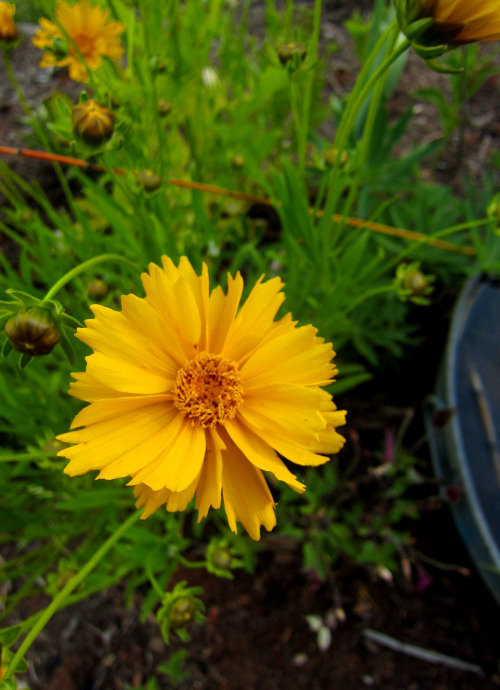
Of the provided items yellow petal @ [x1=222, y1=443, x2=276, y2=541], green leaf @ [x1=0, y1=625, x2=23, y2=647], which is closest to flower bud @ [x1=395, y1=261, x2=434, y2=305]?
yellow petal @ [x1=222, y1=443, x2=276, y2=541]

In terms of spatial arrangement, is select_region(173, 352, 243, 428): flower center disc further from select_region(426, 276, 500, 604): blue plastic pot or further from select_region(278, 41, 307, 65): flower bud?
select_region(426, 276, 500, 604): blue plastic pot

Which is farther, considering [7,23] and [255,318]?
[7,23]

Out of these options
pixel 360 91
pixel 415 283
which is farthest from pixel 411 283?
pixel 360 91

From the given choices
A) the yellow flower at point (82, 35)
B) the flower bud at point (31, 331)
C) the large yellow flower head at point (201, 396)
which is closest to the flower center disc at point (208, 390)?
the large yellow flower head at point (201, 396)

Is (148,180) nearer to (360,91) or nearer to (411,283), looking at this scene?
(360,91)

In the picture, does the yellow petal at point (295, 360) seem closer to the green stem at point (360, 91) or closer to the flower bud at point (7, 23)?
the green stem at point (360, 91)

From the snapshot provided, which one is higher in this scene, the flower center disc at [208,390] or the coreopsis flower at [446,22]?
the coreopsis flower at [446,22]
